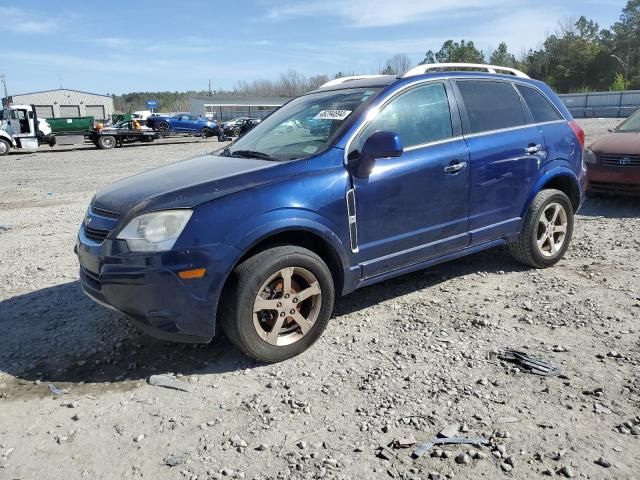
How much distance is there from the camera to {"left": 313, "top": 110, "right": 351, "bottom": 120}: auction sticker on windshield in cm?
389

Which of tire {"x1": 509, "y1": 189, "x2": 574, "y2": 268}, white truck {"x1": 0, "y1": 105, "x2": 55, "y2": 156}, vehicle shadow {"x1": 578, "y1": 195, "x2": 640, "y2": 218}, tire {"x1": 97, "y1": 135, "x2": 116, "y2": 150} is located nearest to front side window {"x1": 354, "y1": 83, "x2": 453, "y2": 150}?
tire {"x1": 509, "y1": 189, "x2": 574, "y2": 268}

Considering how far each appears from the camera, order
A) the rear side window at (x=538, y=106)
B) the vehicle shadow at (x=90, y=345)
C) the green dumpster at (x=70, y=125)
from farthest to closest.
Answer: the green dumpster at (x=70, y=125) < the rear side window at (x=538, y=106) < the vehicle shadow at (x=90, y=345)

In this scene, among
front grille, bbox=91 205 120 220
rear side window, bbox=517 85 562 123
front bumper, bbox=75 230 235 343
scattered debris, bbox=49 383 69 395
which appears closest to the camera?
front bumper, bbox=75 230 235 343

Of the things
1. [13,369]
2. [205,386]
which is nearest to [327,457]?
[205,386]

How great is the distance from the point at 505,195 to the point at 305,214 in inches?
83.2

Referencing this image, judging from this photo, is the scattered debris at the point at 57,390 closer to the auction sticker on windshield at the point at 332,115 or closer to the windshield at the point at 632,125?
the auction sticker on windshield at the point at 332,115

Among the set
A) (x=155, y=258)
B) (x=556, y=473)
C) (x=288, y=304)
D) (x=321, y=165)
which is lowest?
(x=556, y=473)

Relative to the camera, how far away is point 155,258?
304cm

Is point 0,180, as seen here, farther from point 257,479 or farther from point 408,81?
point 257,479

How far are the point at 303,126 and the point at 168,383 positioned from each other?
7.27 ft

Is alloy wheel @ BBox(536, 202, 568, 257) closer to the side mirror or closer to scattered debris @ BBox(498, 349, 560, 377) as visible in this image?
scattered debris @ BBox(498, 349, 560, 377)

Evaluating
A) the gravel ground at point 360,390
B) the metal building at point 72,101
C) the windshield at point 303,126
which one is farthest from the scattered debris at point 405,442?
A: the metal building at point 72,101

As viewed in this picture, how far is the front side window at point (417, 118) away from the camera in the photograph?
3.88 meters

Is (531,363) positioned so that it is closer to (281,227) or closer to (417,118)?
(281,227)
